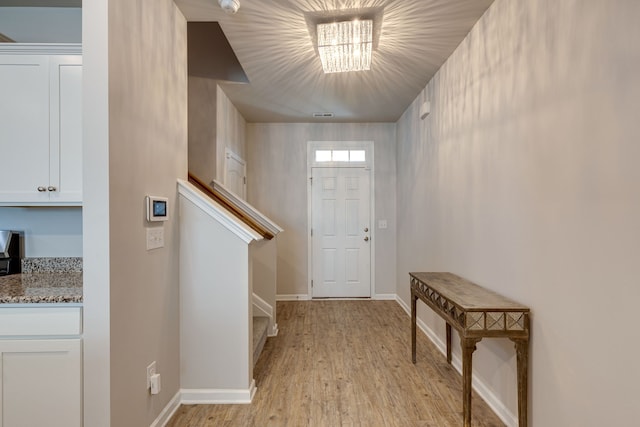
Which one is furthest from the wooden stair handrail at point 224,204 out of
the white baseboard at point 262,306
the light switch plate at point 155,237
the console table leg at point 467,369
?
the console table leg at point 467,369

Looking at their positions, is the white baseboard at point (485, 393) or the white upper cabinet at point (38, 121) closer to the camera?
the white upper cabinet at point (38, 121)

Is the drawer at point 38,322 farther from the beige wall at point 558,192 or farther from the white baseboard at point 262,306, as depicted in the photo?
the beige wall at point 558,192

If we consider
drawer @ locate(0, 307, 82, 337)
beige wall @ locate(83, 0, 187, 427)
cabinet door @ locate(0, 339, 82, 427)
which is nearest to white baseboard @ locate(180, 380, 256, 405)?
beige wall @ locate(83, 0, 187, 427)

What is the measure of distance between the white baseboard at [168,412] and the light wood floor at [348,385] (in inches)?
1.6

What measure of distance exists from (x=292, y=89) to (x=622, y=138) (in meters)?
2.92

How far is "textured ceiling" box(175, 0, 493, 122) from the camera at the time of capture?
2.18m

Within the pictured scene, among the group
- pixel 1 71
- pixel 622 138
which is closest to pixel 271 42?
pixel 1 71

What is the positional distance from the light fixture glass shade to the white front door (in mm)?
2289

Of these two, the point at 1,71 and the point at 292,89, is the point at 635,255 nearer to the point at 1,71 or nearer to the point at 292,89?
the point at 1,71

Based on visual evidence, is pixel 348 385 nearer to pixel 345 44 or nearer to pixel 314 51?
pixel 345 44

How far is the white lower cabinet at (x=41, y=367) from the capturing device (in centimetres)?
A: 147

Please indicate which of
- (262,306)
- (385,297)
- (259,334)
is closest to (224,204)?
(262,306)

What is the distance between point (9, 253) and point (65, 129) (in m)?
0.88

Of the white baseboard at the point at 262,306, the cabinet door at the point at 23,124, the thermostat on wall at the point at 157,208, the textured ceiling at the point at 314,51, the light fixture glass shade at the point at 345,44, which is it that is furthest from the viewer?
the white baseboard at the point at 262,306
